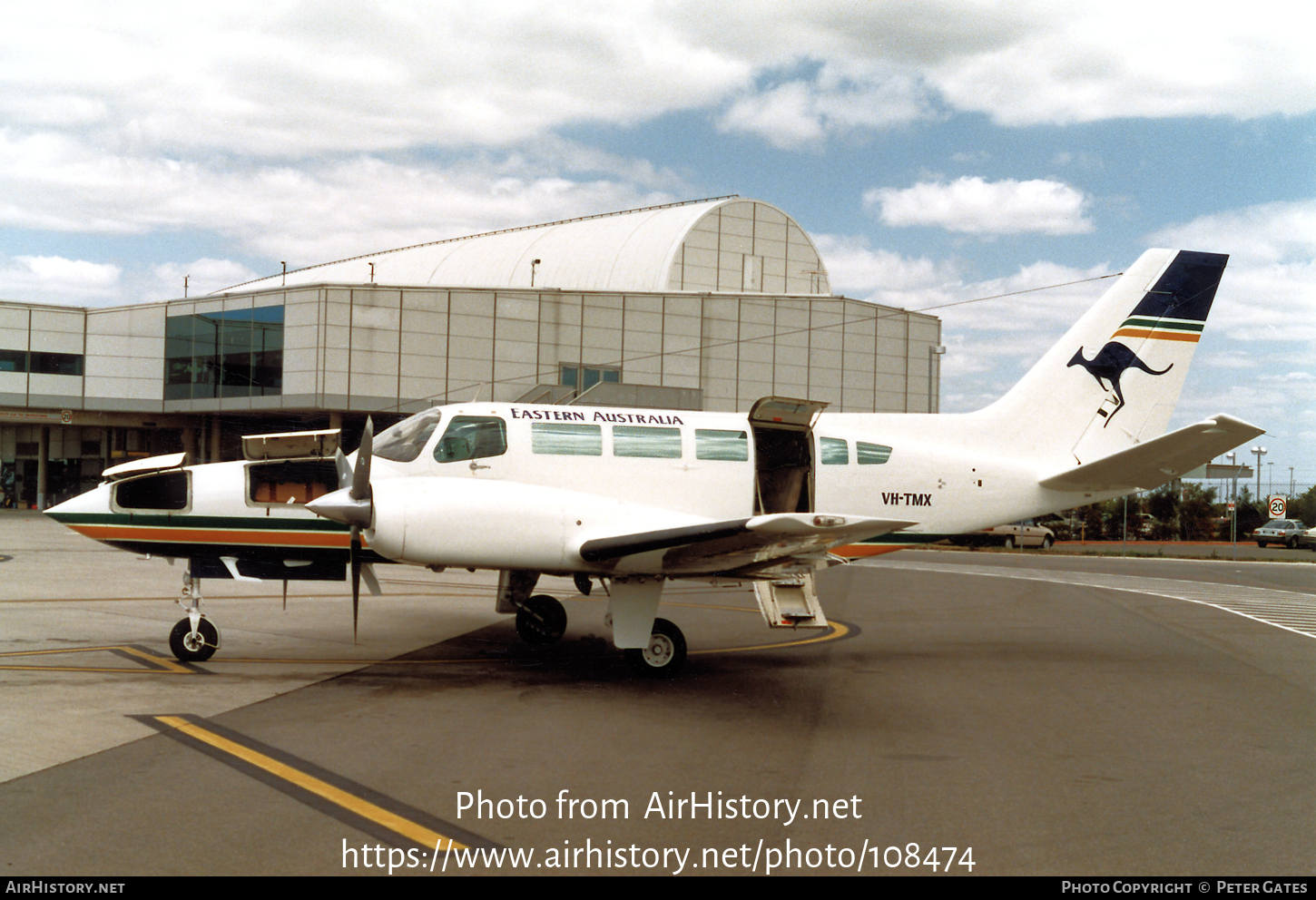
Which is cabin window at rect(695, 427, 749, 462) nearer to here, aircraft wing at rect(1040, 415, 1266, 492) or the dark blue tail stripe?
aircraft wing at rect(1040, 415, 1266, 492)

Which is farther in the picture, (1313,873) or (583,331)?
(583,331)

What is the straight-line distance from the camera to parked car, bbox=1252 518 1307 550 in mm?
51219

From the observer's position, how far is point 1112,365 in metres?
14.9

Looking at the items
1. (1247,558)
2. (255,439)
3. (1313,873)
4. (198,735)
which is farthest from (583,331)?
(1313,873)

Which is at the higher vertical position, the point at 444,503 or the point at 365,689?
the point at 444,503

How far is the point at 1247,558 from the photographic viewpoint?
40.5 meters

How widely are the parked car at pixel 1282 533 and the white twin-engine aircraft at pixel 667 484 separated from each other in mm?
44657

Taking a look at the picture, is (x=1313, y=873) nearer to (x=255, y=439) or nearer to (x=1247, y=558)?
(x=255, y=439)

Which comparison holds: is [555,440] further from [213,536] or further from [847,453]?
[213,536]

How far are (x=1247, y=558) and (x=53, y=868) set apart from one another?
45.4 m

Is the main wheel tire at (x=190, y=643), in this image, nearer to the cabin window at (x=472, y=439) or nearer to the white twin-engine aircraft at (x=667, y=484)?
the white twin-engine aircraft at (x=667, y=484)

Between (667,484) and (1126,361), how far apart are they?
7.94 m

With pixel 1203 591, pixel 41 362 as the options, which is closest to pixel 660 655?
pixel 1203 591

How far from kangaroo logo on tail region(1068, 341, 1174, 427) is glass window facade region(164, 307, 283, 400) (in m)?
41.3
